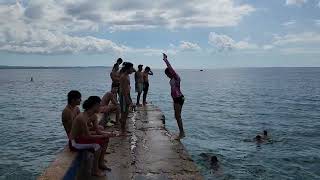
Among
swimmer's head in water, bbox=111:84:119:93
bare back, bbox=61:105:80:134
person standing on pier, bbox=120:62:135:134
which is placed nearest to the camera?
bare back, bbox=61:105:80:134

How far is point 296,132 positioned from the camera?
93.2 feet

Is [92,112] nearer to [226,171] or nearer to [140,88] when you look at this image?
[226,171]

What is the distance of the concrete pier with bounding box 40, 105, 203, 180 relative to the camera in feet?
29.1

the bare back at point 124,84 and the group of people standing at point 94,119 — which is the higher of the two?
the bare back at point 124,84

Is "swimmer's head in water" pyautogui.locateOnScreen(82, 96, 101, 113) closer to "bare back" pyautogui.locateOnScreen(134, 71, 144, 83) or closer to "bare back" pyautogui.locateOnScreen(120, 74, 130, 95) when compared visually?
"bare back" pyautogui.locateOnScreen(120, 74, 130, 95)

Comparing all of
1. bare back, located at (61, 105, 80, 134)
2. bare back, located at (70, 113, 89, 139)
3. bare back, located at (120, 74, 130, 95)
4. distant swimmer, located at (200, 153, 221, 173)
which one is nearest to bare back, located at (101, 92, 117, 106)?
bare back, located at (120, 74, 130, 95)

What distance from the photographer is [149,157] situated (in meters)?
10.3

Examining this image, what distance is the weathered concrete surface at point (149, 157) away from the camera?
354 inches

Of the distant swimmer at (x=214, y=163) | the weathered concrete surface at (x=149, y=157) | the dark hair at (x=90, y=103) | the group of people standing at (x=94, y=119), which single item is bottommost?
the distant swimmer at (x=214, y=163)

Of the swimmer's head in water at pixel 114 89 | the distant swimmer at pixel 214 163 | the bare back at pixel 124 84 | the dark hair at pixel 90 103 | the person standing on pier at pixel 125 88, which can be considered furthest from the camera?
the distant swimmer at pixel 214 163

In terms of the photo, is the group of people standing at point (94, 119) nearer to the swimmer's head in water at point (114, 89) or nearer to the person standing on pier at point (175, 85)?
the person standing on pier at point (175, 85)

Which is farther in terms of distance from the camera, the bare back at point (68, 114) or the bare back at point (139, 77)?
the bare back at point (139, 77)

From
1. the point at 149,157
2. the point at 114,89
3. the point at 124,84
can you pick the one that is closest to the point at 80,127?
the point at 149,157

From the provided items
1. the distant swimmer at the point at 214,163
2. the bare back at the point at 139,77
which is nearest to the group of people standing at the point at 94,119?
the distant swimmer at the point at 214,163
